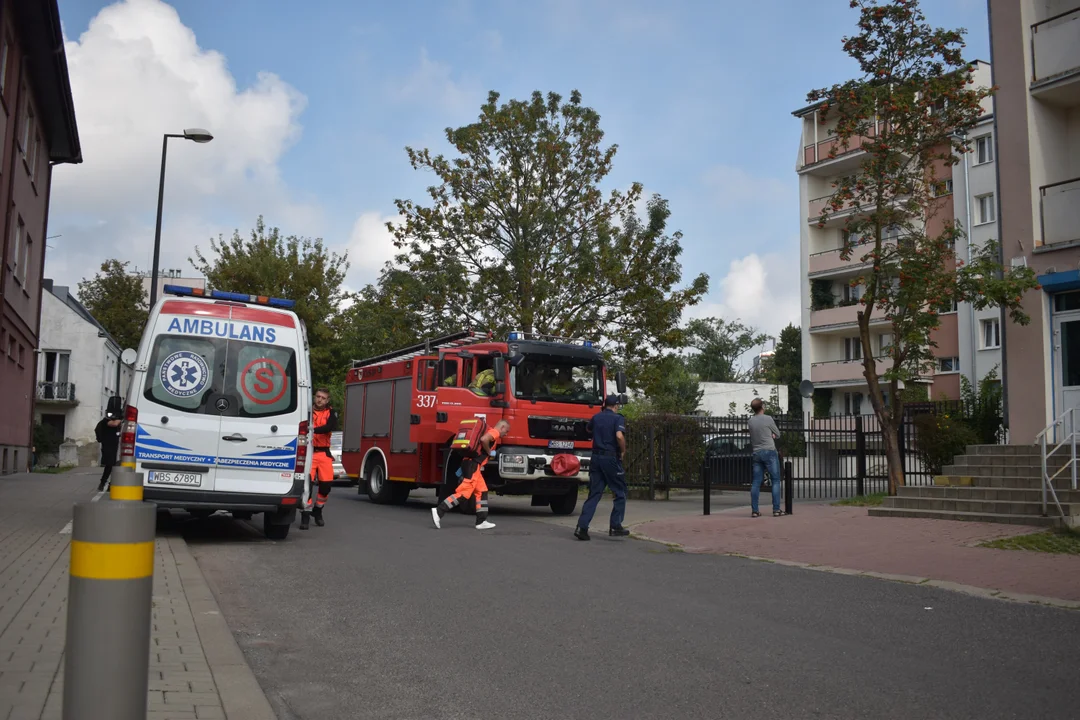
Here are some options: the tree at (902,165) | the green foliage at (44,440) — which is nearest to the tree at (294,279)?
the green foliage at (44,440)

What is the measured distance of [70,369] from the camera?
51750 mm

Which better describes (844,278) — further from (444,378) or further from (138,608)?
(138,608)

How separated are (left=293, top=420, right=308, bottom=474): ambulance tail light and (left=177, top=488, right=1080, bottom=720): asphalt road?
1.39 meters

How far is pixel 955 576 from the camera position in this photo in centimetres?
924

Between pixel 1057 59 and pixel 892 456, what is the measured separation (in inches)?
273

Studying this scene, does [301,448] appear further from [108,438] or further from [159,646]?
[108,438]

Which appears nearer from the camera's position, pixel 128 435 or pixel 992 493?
pixel 128 435

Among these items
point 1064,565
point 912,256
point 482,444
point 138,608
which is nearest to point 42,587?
point 138,608

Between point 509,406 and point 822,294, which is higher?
point 822,294

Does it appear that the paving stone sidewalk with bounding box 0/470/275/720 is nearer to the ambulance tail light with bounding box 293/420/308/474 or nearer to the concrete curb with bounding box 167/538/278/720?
the concrete curb with bounding box 167/538/278/720

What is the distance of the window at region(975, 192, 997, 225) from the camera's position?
39594 mm

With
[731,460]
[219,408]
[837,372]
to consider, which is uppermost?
[837,372]

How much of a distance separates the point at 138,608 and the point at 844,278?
4719 cm

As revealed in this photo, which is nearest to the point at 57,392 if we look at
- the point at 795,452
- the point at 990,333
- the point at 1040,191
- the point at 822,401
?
the point at 822,401
